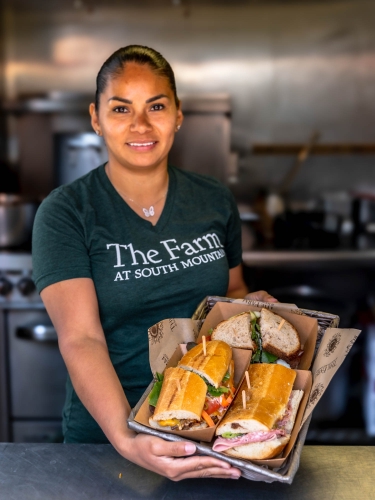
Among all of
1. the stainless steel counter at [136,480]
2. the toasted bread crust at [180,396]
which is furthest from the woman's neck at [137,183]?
the stainless steel counter at [136,480]

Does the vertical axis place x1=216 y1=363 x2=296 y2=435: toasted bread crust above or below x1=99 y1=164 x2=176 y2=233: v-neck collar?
below

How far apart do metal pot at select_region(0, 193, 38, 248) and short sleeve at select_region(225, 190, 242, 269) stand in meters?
1.52

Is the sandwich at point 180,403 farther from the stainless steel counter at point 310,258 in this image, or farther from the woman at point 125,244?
the stainless steel counter at point 310,258

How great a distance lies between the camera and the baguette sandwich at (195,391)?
1070 millimetres

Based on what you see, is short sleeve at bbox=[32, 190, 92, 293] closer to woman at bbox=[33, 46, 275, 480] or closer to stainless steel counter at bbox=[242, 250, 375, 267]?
woman at bbox=[33, 46, 275, 480]

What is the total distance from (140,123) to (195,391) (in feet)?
2.34

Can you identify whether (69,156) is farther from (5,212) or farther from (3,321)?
(3,321)

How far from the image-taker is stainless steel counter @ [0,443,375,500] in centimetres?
108

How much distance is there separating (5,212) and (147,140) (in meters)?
1.66

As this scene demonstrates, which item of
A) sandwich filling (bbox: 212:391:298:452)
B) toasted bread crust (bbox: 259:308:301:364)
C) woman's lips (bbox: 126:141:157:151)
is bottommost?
sandwich filling (bbox: 212:391:298:452)

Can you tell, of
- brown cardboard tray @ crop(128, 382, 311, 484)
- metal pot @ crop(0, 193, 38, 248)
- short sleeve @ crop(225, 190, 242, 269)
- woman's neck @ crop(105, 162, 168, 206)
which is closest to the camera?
brown cardboard tray @ crop(128, 382, 311, 484)

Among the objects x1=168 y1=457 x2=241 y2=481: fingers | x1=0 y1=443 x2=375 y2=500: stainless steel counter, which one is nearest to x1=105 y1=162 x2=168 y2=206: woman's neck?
x1=0 y1=443 x2=375 y2=500: stainless steel counter

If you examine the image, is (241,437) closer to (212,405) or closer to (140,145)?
(212,405)

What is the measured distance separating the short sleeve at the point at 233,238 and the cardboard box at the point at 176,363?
536mm
